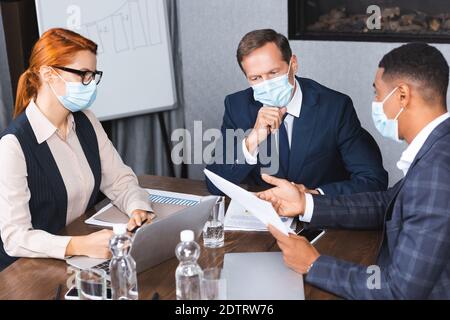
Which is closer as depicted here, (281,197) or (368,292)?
(368,292)

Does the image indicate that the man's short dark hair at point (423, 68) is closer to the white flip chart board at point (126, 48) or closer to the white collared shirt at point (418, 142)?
the white collared shirt at point (418, 142)

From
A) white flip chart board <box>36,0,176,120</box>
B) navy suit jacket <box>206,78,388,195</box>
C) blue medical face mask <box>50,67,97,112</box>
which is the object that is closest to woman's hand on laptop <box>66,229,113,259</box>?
blue medical face mask <box>50,67,97,112</box>

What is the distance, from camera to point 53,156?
6.23 ft

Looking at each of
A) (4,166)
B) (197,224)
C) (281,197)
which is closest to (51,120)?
(4,166)

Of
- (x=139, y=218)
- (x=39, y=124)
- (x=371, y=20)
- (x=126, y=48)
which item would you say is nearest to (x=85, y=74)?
(x=39, y=124)

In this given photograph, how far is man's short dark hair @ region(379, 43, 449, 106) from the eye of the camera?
151 centimetres

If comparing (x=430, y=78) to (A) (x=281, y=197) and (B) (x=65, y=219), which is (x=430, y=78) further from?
(B) (x=65, y=219)

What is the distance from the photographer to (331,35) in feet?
11.3

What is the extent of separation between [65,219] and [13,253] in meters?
0.26

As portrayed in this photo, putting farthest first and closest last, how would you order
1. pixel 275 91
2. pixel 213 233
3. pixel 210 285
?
pixel 275 91 → pixel 213 233 → pixel 210 285

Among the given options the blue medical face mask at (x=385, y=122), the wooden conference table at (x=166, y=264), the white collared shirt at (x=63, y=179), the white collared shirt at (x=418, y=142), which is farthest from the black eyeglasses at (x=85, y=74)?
the white collared shirt at (x=418, y=142)

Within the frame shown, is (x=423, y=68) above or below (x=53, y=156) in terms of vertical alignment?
above

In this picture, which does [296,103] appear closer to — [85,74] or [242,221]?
[242,221]

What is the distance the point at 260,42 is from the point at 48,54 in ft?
2.44
